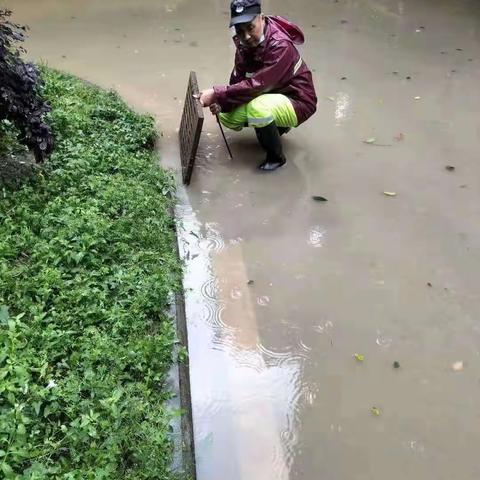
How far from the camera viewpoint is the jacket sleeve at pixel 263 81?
4.06m

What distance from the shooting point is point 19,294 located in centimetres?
287

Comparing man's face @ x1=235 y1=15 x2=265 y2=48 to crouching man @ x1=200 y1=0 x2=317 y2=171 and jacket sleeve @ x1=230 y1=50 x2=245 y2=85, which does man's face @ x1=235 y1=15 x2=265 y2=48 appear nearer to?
crouching man @ x1=200 y1=0 x2=317 y2=171

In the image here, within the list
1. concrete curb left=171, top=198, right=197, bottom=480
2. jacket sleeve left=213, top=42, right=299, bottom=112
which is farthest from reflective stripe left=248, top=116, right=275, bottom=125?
concrete curb left=171, top=198, right=197, bottom=480

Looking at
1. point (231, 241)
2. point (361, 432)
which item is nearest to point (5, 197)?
point (231, 241)

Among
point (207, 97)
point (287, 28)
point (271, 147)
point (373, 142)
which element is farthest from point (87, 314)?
point (373, 142)

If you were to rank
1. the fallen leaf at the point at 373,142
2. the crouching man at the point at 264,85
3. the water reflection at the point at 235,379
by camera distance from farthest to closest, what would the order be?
the fallen leaf at the point at 373,142 → the crouching man at the point at 264,85 → the water reflection at the point at 235,379

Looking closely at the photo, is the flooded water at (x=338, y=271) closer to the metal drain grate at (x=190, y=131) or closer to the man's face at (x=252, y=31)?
the metal drain grate at (x=190, y=131)

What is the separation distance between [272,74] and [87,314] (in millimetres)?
2179

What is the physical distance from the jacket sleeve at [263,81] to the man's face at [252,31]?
0.13 meters

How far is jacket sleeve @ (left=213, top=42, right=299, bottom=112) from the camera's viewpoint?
4062 mm

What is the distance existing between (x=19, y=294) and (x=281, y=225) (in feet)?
5.43

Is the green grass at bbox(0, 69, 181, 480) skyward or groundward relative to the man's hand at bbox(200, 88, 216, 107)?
groundward

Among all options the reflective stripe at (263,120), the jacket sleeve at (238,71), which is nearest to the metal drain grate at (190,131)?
the jacket sleeve at (238,71)

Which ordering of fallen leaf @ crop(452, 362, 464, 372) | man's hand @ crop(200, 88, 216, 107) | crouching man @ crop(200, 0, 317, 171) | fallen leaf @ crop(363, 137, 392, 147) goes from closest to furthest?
fallen leaf @ crop(452, 362, 464, 372) → crouching man @ crop(200, 0, 317, 171) → man's hand @ crop(200, 88, 216, 107) → fallen leaf @ crop(363, 137, 392, 147)
